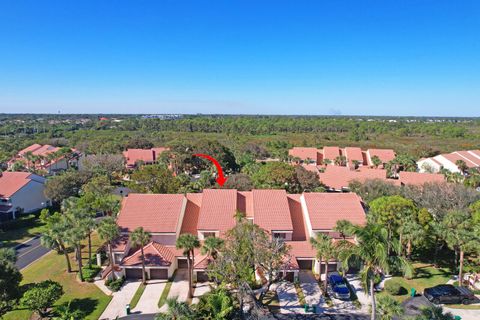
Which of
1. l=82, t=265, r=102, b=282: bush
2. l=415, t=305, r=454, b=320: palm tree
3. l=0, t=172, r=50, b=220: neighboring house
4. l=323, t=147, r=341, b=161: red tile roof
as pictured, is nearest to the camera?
l=415, t=305, r=454, b=320: palm tree

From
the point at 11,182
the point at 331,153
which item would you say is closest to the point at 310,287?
the point at 11,182

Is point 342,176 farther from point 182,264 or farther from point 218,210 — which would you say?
point 182,264

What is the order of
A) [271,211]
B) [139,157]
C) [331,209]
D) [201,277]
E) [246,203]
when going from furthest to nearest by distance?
1. [139,157]
2. [246,203]
3. [331,209]
4. [271,211]
5. [201,277]

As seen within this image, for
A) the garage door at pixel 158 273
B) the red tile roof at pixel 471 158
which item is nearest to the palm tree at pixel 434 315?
the garage door at pixel 158 273

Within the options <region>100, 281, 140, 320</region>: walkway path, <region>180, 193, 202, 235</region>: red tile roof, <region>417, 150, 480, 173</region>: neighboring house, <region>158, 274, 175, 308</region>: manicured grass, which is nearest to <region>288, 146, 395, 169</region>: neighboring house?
<region>417, 150, 480, 173</region>: neighboring house

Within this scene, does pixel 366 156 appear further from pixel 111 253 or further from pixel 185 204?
pixel 111 253

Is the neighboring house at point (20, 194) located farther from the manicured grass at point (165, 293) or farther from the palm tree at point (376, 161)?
the palm tree at point (376, 161)

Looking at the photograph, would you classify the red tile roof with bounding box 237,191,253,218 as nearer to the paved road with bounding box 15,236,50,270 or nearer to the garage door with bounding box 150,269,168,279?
the garage door with bounding box 150,269,168,279
